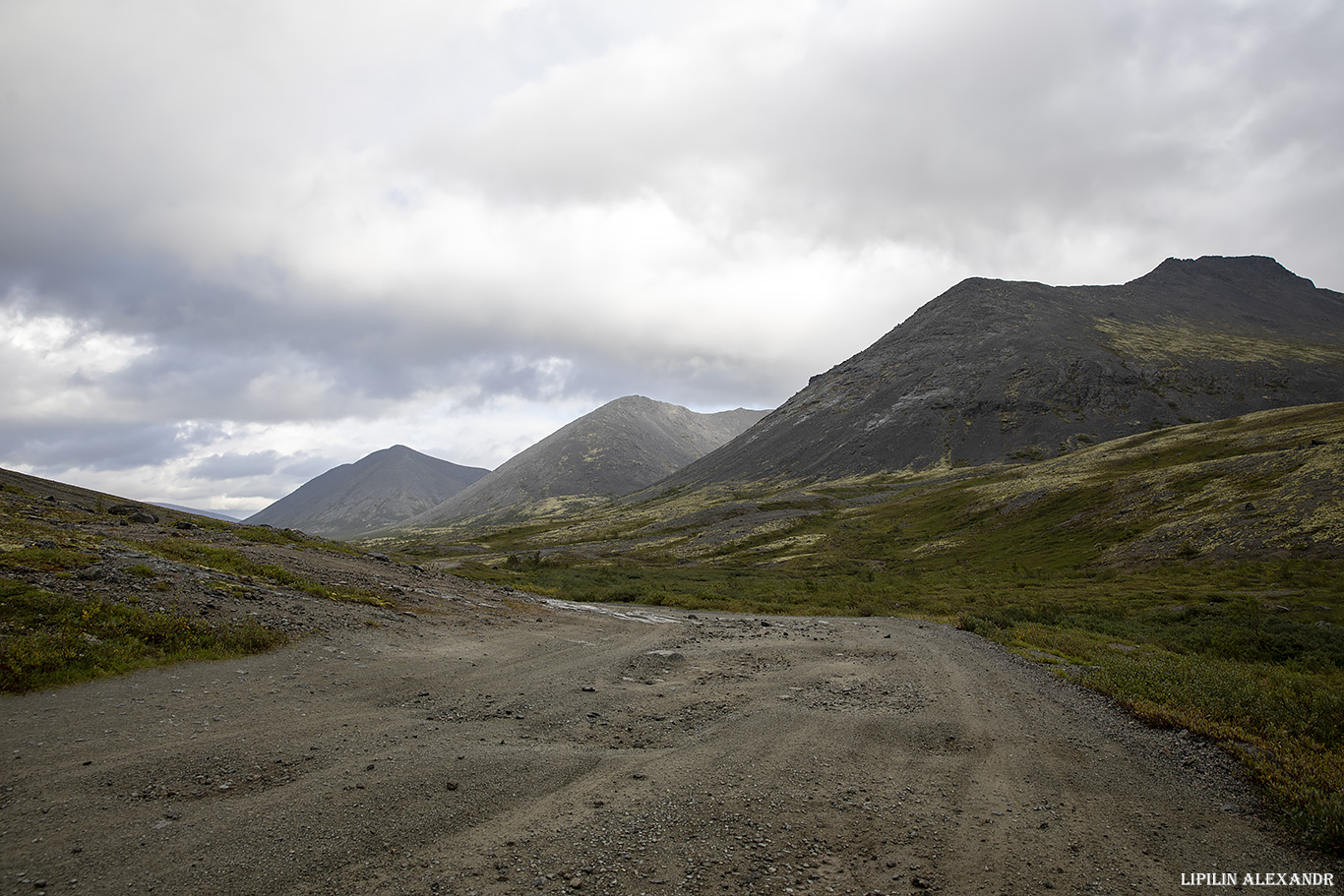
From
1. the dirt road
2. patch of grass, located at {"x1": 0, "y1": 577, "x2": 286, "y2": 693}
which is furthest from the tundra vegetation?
the dirt road

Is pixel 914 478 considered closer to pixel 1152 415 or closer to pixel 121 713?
pixel 1152 415

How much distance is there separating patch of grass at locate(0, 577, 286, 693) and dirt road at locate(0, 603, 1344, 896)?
2.59 ft

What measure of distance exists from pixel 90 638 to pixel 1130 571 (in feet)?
202

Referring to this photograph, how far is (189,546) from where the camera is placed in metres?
25.7

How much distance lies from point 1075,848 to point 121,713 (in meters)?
16.3

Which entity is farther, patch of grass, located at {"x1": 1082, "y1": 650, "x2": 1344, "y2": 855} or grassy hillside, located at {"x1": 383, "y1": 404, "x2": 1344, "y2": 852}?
grassy hillside, located at {"x1": 383, "y1": 404, "x2": 1344, "y2": 852}

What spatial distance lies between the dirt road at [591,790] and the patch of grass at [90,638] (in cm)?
79

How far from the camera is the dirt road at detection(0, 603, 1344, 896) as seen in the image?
6977 mm

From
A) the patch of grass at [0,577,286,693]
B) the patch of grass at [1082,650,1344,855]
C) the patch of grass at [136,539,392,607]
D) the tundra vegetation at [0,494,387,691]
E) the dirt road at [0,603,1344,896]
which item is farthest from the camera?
the patch of grass at [136,539,392,607]

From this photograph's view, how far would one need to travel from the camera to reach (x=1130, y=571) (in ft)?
155

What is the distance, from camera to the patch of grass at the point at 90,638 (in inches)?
470

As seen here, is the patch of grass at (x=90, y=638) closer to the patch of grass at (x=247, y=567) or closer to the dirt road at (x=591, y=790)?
the dirt road at (x=591, y=790)

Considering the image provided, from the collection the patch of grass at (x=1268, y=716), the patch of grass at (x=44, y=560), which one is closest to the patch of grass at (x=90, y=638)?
the patch of grass at (x=44, y=560)

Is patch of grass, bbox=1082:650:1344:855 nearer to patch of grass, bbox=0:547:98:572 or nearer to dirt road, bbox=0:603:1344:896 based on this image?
dirt road, bbox=0:603:1344:896
